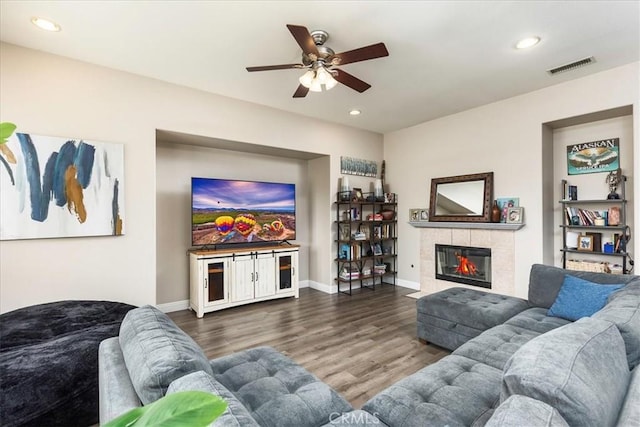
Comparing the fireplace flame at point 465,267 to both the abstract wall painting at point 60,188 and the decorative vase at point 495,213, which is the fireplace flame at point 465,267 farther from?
the abstract wall painting at point 60,188

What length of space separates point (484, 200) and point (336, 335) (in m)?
2.88

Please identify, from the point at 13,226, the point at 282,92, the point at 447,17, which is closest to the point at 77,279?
the point at 13,226

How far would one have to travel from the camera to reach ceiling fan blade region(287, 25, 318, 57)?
82.0 inches

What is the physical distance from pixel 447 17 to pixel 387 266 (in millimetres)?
4206

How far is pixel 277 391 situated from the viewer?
151 centimetres

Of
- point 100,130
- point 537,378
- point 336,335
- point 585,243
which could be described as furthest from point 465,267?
point 100,130

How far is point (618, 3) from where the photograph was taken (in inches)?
88.7

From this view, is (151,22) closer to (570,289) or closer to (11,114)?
(11,114)

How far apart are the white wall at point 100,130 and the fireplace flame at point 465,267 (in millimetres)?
3712

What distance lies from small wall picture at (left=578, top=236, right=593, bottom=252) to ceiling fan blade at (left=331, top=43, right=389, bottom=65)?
11.0 feet

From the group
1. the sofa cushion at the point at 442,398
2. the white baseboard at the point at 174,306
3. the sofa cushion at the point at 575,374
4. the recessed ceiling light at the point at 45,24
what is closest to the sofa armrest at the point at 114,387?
the sofa cushion at the point at 442,398

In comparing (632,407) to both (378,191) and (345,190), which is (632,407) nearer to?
(345,190)

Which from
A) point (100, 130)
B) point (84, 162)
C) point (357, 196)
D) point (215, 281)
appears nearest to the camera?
point (84, 162)

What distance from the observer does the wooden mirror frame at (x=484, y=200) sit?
4.30 metres
